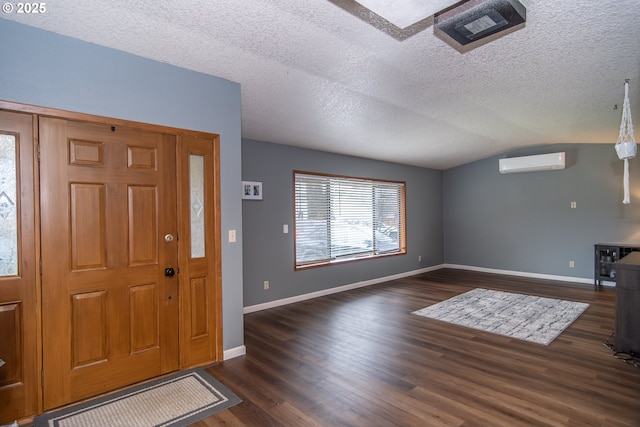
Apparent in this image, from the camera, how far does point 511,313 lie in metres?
4.40

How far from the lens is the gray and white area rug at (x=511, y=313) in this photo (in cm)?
376

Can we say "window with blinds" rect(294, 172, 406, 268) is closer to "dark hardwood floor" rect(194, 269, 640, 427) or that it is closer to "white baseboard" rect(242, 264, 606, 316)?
"white baseboard" rect(242, 264, 606, 316)

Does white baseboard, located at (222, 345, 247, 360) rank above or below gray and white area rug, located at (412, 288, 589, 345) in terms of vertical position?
above

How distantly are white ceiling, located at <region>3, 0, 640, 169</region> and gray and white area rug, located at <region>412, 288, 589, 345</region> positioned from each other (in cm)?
260

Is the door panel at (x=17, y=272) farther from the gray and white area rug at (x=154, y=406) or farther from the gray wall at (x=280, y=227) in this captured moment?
the gray wall at (x=280, y=227)

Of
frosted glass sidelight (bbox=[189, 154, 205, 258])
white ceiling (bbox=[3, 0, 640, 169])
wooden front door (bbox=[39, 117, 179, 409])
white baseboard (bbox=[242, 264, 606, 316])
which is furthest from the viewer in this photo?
white baseboard (bbox=[242, 264, 606, 316])

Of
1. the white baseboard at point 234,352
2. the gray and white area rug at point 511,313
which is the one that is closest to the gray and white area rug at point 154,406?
the white baseboard at point 234,352

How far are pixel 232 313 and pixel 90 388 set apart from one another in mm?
1158

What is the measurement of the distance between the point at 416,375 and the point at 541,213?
5.52 metres

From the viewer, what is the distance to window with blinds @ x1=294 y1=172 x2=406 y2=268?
17.6 ft

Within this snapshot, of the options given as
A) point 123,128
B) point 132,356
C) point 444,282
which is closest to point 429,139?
point 444,282

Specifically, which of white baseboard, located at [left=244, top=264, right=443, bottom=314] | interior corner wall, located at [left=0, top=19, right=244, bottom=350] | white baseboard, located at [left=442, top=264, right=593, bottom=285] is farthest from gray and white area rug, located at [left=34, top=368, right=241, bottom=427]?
white baseboard, located at [left=442, top=264, right=593, bottom=285]

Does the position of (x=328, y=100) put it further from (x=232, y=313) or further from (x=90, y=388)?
(x=90, y=388)

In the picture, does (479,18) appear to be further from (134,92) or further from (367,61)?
(134,92)
